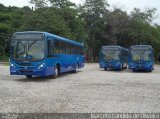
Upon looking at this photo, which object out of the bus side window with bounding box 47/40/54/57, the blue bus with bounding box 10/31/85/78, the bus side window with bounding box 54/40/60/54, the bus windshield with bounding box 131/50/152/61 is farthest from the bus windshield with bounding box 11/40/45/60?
the bus windshield with bounding box 131/50/152/61

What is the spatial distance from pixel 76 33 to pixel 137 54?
1156 inches

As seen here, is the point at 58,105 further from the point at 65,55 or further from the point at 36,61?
the point at 65,55

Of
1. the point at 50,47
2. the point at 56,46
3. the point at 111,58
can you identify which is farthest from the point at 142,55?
the point at 50,47

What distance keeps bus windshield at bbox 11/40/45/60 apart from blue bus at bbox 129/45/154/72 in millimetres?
15587

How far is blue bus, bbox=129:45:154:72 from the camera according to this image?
113 feet

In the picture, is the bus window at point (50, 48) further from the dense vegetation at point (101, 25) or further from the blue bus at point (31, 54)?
the dense vegetation at point (101, 25)

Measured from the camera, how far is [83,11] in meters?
73.6

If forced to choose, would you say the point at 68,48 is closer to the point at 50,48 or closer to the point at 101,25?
the point at 50,48

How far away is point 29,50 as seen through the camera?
2086 centimetres

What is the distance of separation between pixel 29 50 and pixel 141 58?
53.9 feet

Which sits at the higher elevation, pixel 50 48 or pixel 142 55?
pixel 50 48

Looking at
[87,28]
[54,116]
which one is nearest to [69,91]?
[54,116]

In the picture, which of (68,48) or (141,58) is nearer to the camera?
(68,48)

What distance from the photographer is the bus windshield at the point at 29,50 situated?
820 inches
